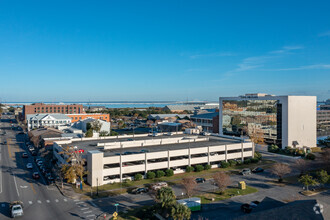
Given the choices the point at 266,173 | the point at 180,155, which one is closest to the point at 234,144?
the point at 266,173

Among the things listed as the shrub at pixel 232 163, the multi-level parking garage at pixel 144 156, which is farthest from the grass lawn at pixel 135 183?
the multi-level parking garage at pixel 144 156

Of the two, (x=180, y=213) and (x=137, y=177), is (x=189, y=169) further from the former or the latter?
(x=180, y=213)

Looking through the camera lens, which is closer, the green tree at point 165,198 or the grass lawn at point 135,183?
the green tree at point 165,198

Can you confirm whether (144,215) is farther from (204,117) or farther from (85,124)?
(204,117)

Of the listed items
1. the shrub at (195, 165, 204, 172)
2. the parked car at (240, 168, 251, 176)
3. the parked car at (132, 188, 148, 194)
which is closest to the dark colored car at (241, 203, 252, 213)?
the parked car at (132, 188, 148, 194)

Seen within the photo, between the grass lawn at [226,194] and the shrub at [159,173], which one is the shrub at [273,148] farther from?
the shrub at [159,173]
